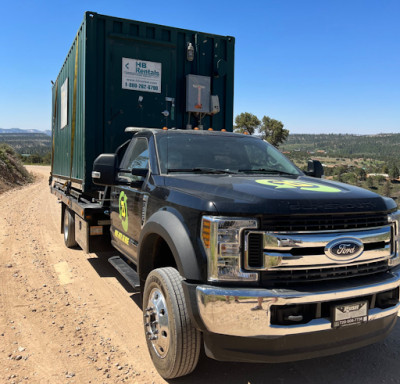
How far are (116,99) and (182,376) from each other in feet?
14.1

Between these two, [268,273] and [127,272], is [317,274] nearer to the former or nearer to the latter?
[268,273]

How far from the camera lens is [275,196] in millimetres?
2496

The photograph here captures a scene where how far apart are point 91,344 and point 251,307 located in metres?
1.89

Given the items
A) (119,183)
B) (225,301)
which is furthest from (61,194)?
(225,301)

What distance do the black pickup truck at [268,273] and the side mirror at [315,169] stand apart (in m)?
1.20

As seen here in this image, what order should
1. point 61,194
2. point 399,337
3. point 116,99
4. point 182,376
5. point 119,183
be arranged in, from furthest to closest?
point 61,194, point 116,99, point 119,183, point 399,337, point 182,376

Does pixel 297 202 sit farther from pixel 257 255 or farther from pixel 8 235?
pixel 8 235

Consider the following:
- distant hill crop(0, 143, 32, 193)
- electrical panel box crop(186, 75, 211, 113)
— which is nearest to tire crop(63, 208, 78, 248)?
electrical panel box crop(186, 75, 211, 113)

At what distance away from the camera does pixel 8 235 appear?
8.08 metres

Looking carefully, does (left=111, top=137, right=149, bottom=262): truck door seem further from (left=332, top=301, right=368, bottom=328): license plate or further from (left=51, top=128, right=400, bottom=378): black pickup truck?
(left=332, top=301, right=368, bottom=328): license plate

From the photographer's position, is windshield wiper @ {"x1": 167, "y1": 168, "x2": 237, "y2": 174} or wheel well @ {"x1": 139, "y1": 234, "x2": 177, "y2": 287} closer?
wheel well @ {"x1": 139, "y1": 234, "x2": 177, "y2": 287}

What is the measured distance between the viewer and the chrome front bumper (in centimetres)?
232

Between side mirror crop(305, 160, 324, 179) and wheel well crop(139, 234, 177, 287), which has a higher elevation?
side mirror crop(305, 160, 324, 179)

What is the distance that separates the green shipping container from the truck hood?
3.20 metres
